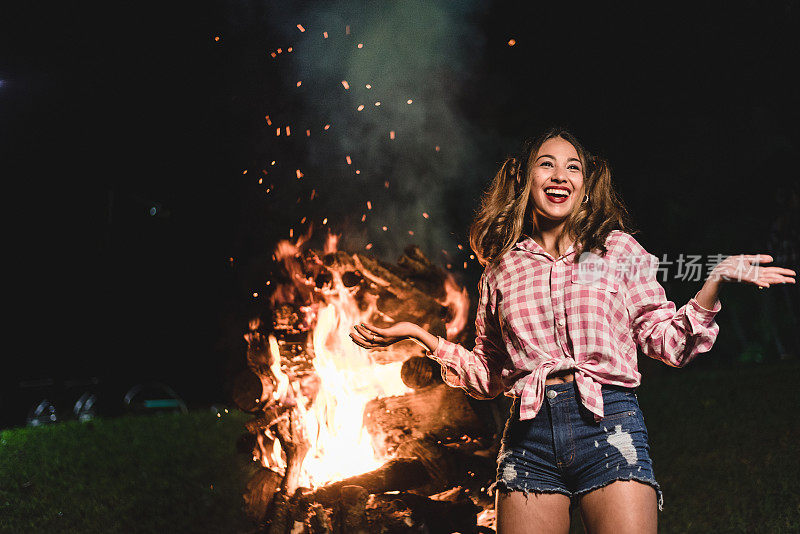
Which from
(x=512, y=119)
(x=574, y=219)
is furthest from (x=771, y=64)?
(x=574, y=219)

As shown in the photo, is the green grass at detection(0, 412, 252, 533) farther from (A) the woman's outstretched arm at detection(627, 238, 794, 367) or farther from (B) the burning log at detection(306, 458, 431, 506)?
(A) the woman's outstretched arm at detection(627, 238, 794, 367)

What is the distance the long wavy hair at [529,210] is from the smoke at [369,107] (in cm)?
343

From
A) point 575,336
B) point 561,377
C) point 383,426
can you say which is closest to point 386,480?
point 383,426

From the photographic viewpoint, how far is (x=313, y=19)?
6660mm

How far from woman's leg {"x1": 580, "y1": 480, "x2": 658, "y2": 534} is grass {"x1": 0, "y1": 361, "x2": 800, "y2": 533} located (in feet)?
14.0

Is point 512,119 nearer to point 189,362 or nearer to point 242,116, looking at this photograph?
point 242,116

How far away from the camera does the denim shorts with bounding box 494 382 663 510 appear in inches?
86.9

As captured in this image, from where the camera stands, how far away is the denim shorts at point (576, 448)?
2207 millimetres

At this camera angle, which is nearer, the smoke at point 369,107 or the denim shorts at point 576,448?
the denim shorts at point 576,448

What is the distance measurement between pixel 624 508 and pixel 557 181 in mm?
1240

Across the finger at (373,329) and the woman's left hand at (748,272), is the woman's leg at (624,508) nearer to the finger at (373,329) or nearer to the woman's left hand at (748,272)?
the woman's left hand at (748,272)

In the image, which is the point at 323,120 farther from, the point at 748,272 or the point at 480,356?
the point at 748,272

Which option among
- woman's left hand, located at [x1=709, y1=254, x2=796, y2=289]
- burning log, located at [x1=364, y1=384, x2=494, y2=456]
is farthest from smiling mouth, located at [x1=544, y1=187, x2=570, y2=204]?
burning log, located at [x1=364, y1=384, x2=494, y2=456]

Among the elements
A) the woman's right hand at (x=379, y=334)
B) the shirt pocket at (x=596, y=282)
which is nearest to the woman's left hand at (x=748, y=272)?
the shirt pocket at (x=596, y=282)
